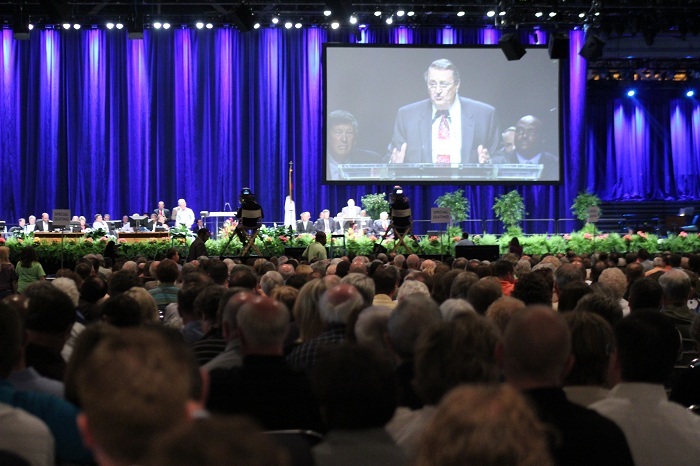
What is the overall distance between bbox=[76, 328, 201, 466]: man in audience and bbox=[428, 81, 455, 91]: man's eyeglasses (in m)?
19.7

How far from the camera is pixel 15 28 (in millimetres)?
17625

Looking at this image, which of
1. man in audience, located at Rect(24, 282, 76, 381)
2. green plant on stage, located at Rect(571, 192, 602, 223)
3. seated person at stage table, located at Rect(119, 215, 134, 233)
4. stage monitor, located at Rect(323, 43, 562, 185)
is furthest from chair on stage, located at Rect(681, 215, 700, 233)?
man in audience, located at Rect(24, 282, 76, 381)

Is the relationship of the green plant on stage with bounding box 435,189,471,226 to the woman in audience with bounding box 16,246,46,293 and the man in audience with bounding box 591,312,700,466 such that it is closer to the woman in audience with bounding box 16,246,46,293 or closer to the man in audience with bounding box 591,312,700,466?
the woman in audience with bounding box 16,246,46,293

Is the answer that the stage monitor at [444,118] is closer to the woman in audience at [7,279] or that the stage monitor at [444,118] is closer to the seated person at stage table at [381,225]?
the seated person at stage table at [381,225]

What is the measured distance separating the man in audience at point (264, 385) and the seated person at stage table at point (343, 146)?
57.8 ft

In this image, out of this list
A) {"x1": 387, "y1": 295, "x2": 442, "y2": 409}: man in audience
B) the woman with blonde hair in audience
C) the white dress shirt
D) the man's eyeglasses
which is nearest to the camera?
the woman with blonde hair in audience

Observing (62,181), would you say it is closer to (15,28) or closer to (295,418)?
(15,28)

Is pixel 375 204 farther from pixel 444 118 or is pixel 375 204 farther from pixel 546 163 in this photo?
pixel 546 163

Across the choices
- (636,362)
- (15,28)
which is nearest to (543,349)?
(636,362)

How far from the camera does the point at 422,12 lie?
2030 centimetres

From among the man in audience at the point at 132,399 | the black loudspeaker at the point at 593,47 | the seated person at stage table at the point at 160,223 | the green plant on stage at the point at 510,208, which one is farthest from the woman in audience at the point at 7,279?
the green plant on stage at the point at 510,208

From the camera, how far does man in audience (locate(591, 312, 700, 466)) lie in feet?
8.19

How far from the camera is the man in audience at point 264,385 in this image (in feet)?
9.17

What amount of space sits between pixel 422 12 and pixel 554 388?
18.7 meters
